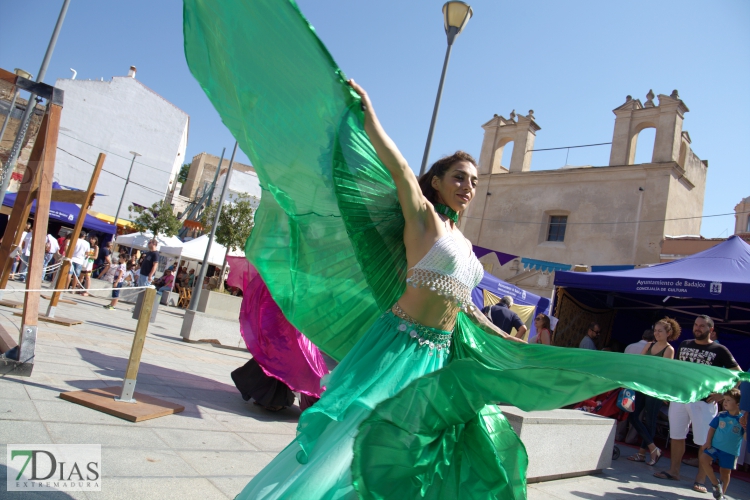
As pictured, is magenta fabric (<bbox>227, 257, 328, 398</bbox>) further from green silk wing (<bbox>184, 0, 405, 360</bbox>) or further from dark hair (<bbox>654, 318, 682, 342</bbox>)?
A: dark hair (<bbox>654, 318, 682, 342</bbox>)

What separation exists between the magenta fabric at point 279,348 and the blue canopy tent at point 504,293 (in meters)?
6.12

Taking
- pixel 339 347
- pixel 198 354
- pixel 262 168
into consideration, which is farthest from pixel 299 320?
pixel 198 354

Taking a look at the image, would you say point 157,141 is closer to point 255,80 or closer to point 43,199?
point 43,199

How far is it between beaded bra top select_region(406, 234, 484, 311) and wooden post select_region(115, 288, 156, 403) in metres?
2.69

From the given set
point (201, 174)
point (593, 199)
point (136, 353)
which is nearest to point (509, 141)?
point (593, 199)

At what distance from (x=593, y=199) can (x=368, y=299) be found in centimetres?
2210

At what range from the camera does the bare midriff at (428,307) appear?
2.15 meters

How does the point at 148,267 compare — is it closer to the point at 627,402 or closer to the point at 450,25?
the point at 450,25

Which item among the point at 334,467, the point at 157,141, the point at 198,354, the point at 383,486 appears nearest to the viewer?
the point at 383,486

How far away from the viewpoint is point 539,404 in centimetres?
148

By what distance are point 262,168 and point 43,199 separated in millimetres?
3173

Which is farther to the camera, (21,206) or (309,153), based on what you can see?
(21,206)

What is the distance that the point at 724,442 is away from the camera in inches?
202

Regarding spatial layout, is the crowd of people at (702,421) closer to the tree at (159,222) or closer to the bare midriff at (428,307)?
the bare midriff at (428,307)
